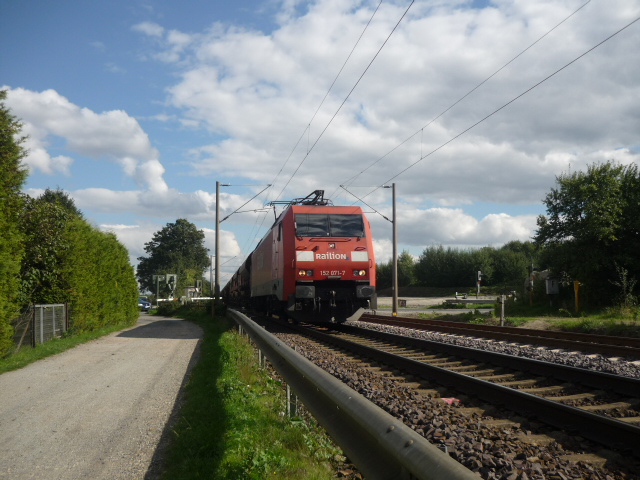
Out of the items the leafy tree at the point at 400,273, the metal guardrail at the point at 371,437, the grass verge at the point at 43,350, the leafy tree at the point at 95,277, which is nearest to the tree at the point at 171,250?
the leafy tree at the point at 400,273

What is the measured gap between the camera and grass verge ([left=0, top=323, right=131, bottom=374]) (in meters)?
11.1

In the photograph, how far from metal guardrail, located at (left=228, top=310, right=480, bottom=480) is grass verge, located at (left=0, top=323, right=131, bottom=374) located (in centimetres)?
→ 831

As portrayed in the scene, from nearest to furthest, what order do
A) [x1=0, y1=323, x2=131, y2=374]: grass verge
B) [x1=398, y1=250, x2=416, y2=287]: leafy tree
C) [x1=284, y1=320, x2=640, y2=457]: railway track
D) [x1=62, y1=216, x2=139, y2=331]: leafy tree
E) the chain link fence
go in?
1. [x1=284, y1=320, x2=640, y2=457]: railway track
2. [x1=0, y1=323, x2=131, y2=374]: grass verge
3. the chain link fence
4. [x1=62, y1=216, x2=139, y2=331]: leafy tree
5. [x1=398, y1=250, x2=416, y2=287]: leafy tree

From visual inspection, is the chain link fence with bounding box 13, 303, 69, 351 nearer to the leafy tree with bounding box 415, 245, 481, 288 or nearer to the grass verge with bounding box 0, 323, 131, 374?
the grass verge with bounding box 0, 323, 131, 374

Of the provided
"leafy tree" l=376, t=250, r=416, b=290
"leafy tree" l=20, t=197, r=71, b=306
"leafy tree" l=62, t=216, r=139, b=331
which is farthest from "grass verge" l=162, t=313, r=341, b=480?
"leafy tree" l=376, t=250, r=416, b=290

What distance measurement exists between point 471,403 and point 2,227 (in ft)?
30.9

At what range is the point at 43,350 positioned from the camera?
525 inches

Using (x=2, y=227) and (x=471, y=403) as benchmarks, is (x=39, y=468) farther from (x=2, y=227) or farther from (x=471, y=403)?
(x=2, y=227)

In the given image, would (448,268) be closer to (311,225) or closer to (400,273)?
(400,273)

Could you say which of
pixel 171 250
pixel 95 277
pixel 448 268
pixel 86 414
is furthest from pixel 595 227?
pixel 171 250

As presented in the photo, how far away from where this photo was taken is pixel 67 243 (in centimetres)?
1736

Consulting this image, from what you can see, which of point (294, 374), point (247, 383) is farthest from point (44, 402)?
point (294, 374)

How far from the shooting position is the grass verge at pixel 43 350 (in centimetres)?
1113

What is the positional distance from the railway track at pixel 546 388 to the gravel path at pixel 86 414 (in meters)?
3.59
